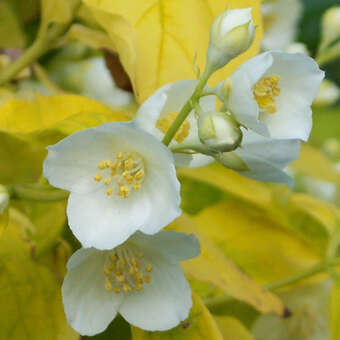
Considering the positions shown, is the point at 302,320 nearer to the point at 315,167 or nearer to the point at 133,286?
the point at 315,167

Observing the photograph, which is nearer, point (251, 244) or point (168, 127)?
point (168, 127)

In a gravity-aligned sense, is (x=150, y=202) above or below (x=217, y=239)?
above

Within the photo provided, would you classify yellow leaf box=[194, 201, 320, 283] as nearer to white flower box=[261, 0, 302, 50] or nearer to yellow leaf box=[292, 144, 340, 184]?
yellow leaf box=[292, 144, 340, 184]

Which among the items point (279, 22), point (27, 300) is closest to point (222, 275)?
point (27, 300)

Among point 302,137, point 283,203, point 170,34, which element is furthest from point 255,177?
point 283,203

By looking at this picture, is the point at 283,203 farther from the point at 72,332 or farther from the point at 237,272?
the point at 72,332

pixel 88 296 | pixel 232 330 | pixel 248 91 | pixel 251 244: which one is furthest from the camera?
pixel 251 244

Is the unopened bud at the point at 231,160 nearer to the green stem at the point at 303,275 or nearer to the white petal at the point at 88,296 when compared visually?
the white petal at the point at 88,296
